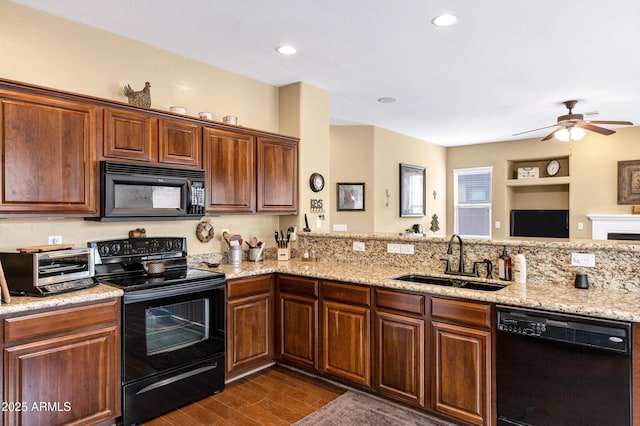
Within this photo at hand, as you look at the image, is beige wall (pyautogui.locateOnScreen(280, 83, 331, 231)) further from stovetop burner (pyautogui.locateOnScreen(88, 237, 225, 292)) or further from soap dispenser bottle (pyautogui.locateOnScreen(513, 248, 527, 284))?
soap dispenser bottle (pyautogui.locateOnScreen(513, 248, 527, 284))

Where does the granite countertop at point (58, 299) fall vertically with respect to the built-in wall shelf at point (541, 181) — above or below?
below

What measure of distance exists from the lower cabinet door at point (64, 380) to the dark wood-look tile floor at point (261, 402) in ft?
1.33

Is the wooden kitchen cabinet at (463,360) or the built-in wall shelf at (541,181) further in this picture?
the built-in wall shelf at (541,181)

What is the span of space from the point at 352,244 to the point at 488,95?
2.53 m

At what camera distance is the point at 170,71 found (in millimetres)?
3396

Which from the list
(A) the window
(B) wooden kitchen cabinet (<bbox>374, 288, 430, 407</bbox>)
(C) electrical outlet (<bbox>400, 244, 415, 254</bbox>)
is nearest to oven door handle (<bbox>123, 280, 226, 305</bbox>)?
(B) wooden kitchen cabinet (<bbox>374, 288, 430, 407</bbox>)

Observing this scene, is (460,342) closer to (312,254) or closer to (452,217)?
(312,254)

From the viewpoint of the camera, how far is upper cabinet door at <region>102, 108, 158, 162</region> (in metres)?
2.71

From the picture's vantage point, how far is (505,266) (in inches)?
110

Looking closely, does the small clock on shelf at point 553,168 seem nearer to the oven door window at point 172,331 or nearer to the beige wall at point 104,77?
the beige wall at point 104,77

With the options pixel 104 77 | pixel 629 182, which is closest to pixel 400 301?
pixel 104 77

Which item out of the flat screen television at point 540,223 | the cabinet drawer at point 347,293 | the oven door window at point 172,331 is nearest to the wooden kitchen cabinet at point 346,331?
the cabinet drawer at point 347,293

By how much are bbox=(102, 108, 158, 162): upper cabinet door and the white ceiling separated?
684mm

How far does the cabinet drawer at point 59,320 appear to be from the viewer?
2072 millimetres
